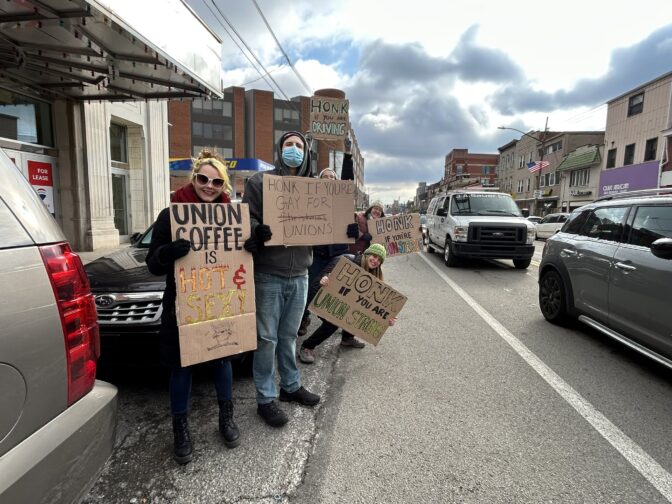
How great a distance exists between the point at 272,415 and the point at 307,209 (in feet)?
5.00

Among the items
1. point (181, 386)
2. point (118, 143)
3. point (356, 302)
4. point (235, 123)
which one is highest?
point (235, 123)

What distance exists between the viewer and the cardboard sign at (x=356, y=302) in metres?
3.58

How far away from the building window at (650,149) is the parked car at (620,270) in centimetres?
2697

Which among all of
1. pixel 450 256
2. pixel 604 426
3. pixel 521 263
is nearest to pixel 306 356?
pixel 604 426

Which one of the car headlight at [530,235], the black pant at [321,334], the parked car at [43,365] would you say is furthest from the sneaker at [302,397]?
the car headlight at [530,235]

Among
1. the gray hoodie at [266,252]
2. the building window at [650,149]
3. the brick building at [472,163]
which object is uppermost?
the brick building at [472,163]

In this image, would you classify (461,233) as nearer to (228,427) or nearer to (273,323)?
(273,323)

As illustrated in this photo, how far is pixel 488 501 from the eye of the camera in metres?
2.15

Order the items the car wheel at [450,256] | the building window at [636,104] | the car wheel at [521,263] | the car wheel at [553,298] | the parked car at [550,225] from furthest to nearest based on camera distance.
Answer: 1. the building window at [636,104]
2. the parked car at [550,225]
3. the car wheel at [450,256]
4. the car wheel at [521,263]
5. the car wheel at [553,298]

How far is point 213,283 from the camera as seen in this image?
7.89 feet

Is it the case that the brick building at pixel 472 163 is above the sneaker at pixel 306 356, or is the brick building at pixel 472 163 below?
above

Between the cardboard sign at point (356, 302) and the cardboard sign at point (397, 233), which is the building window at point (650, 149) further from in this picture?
the cardboard sign at point (356, 302)

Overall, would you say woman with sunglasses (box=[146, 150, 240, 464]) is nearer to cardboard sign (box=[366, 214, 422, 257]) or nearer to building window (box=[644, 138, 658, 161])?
cardboard sign (box=[366, 214, 422, 257])

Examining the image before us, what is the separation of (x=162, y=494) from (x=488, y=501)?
1.81 metres
